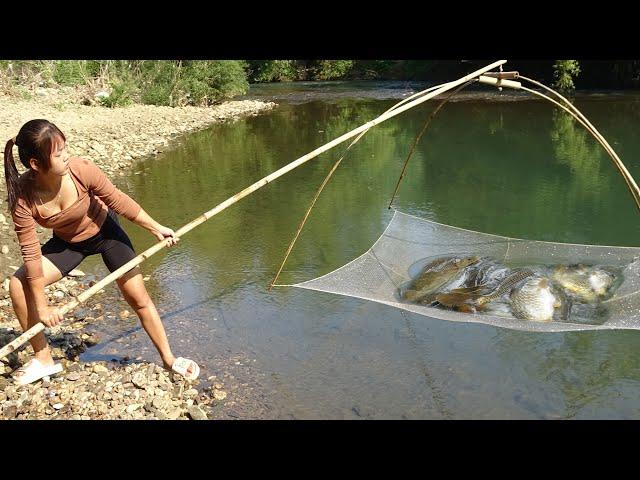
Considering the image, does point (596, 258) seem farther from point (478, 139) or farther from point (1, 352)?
point (478, 139)

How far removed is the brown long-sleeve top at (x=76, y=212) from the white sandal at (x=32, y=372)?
66 cm

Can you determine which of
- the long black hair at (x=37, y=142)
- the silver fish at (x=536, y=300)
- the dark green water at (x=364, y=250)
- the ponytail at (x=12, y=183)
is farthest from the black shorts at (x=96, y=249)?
the silver fish at (x=536, y=300)

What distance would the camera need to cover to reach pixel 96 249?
3.12 m

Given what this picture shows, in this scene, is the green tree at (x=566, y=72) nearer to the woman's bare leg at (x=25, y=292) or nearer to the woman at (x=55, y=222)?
the woman at (x=55, y=222)

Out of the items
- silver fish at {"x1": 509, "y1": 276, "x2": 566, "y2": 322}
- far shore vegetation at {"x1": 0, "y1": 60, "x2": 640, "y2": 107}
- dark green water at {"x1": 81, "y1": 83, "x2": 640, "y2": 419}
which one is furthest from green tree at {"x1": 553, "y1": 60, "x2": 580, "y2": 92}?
silver fish at {"x1": 509, "y1": 276, "x2": 566, "y2": 322}

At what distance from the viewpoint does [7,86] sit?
12.2 m

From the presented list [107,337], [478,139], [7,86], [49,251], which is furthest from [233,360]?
[7,86]

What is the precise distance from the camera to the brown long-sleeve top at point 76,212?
2.78m

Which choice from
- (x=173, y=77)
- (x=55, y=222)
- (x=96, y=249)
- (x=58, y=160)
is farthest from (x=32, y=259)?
(x=173, y=77)

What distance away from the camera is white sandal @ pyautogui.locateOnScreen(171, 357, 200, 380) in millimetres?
3445

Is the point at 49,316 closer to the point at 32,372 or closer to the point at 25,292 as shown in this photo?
the point at 25,292

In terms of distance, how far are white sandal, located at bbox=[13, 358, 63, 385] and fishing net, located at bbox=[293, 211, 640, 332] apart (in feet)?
5.83

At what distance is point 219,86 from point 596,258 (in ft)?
51.1
